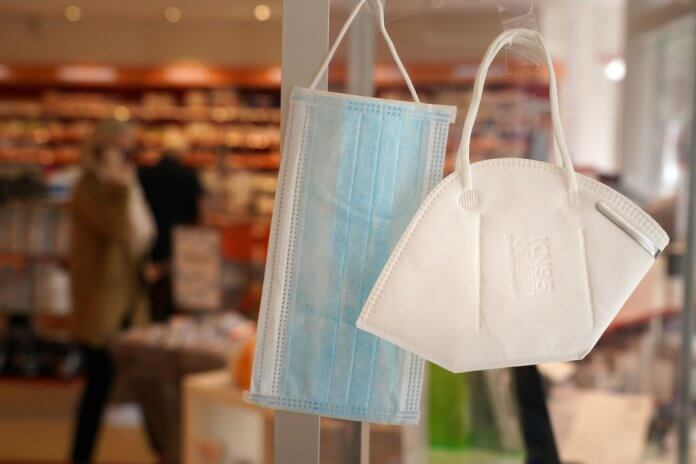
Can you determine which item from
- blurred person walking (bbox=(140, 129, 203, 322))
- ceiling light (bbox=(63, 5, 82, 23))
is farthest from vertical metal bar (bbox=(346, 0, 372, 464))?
ceiling light (bbox=(63, 5, 82, 23))

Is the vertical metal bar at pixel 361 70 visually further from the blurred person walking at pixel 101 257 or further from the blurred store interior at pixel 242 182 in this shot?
the blurred person walking at pixel 101 257

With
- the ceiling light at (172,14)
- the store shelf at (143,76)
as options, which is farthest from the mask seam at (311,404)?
the store shelf at (143,76)

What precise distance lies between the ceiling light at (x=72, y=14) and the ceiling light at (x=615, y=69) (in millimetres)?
3859

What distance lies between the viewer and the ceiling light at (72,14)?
230 inches

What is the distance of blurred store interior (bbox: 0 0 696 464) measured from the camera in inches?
70.7

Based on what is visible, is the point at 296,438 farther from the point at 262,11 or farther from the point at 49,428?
the point at 49,428

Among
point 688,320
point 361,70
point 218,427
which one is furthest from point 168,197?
point 361,70

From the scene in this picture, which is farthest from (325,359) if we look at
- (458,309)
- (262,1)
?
(262,1)

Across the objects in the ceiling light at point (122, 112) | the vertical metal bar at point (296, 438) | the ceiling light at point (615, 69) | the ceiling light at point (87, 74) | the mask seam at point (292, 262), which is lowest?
the vertical metal bar at point (296, 438)

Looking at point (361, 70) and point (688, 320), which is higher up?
point (361, 70)

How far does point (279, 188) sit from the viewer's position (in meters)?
0.98

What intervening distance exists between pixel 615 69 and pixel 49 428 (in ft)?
14.7

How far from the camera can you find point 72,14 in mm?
6574

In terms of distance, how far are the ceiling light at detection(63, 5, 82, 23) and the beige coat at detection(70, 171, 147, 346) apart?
5.39ft
